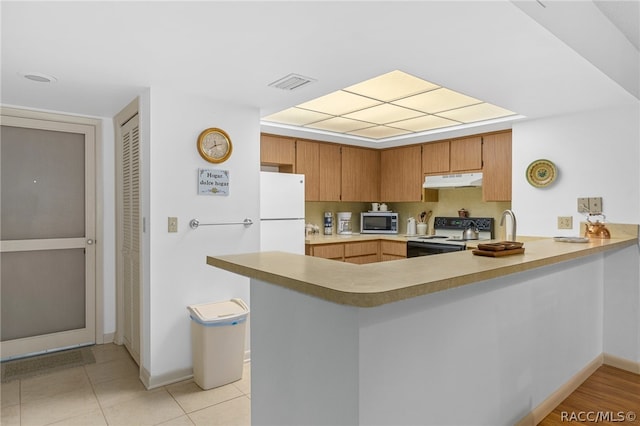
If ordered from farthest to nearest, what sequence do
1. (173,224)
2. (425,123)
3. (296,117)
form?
(425,123)
(296,117)
(173,224)

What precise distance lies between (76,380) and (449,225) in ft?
13.7

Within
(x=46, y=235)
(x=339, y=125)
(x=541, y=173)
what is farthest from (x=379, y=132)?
(x=46, y=235)

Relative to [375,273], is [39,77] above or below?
above

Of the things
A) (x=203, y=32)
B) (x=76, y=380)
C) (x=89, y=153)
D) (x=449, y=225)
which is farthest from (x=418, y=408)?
(x=449, y=225)

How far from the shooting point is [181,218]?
2.85 m

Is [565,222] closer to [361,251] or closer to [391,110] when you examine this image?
[391,110]

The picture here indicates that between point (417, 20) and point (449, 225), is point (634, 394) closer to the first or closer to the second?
point (417, 20)

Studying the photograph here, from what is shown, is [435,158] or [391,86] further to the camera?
[435,158]

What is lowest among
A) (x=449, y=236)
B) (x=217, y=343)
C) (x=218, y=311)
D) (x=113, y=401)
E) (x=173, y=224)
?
(x=113, y=401)

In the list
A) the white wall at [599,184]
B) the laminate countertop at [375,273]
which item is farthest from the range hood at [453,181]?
the laminate countertop at [375,273]

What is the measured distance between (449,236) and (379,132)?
5.21 feet

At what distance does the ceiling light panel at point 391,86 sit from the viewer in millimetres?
2834

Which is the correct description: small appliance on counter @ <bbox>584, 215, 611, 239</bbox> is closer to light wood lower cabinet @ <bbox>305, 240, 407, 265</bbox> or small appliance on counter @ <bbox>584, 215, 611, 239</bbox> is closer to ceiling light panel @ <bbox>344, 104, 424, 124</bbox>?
ceiling light panel @ <bbox>344, 104, 424, 124</bbox>

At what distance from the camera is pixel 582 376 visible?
2.40 meters
